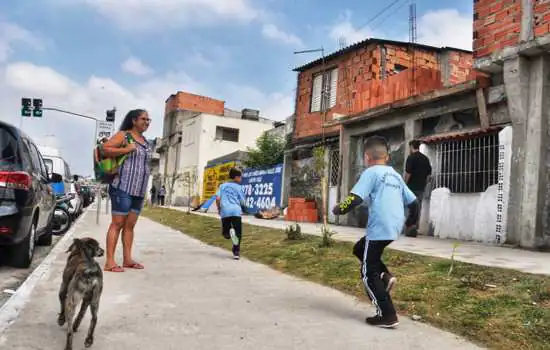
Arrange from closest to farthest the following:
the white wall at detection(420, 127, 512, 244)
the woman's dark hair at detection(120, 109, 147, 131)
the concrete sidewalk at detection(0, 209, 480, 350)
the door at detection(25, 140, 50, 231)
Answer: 1. the concrete sidewalk at detection(0, 209, 480, 350)
2. the woman's dark hair at detection(120, 109, 147, 131)
3. the door at detection(25, 140, 50, 231)
4. the white wall at detection(420, 127, 512, 244)

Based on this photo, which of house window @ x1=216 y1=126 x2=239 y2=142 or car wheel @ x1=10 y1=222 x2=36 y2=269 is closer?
car wheel @ x1=10 y1=222 x2=36 y2=269

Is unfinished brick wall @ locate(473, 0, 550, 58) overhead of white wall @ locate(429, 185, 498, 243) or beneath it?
overhead

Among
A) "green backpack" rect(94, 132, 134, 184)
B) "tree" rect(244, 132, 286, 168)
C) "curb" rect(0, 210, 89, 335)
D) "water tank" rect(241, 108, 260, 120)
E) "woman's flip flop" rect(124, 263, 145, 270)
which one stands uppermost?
"water tank" rect(241, 108, 260, 120)

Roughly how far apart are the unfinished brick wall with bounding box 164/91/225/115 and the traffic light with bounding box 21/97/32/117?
22.9 m

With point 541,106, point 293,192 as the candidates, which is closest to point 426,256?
point 541,106

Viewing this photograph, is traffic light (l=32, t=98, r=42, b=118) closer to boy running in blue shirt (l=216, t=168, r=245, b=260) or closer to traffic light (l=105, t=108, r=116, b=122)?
traffic light (l=105, t=108, r=116, b=122)

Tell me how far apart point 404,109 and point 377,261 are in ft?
28.8

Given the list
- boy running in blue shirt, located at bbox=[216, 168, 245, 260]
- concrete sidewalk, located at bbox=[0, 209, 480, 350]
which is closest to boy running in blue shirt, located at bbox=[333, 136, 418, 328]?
concrete sidewalk, located at bbox=[0, 209, 480, 350]

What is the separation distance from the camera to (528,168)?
827 cm

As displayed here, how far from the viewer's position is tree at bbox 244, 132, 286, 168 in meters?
28.5

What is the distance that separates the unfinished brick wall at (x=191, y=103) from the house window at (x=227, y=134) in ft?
30.8

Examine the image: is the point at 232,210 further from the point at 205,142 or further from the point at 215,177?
the point at 205,142

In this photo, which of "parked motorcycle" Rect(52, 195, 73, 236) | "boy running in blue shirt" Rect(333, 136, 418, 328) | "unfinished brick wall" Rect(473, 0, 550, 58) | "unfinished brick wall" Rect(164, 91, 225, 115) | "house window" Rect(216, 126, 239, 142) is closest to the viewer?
"boy running in blue shirt" Rect(333, 136, 418, 328)

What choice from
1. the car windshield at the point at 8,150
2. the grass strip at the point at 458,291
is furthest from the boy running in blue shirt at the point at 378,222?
the car windshield at the point at 8,150
